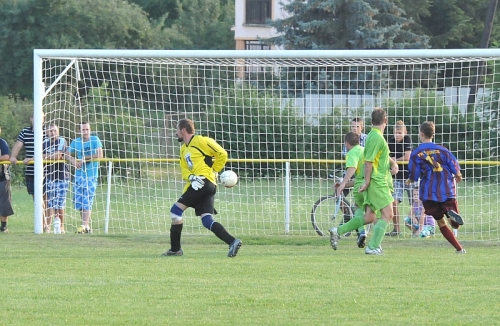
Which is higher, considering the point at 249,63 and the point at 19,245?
the point at 249,63

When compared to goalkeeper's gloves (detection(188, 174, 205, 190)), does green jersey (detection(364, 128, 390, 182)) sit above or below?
above

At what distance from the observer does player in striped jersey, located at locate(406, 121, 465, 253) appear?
12.4 m

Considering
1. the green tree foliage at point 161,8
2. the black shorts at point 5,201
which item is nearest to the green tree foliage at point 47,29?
the green tree foliage at point 161,8

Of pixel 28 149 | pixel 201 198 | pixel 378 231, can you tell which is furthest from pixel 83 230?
pixel 378 231

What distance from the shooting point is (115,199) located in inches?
704

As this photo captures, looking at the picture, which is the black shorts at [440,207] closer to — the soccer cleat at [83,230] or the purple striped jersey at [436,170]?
the purple striped jersey at [436,170]

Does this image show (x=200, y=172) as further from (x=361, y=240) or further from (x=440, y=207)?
(x=440, y=207)

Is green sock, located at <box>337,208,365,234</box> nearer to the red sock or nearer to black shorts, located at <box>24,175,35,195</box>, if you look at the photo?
the red sock

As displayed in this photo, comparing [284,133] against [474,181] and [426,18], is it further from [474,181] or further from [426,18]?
[426,18]

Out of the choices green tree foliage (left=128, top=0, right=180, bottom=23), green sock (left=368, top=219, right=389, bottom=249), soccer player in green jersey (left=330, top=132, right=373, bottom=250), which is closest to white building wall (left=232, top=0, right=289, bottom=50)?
green tree foliage (left=128, top=0, right=180, bottom=23)

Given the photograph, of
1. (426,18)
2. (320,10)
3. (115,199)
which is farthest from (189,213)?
(426,18)

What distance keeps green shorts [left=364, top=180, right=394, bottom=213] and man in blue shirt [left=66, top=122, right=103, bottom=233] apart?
524cm

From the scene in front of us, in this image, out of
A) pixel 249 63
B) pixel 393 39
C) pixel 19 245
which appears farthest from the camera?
pixel 393 39

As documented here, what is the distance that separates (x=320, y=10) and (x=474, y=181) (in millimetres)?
22045
